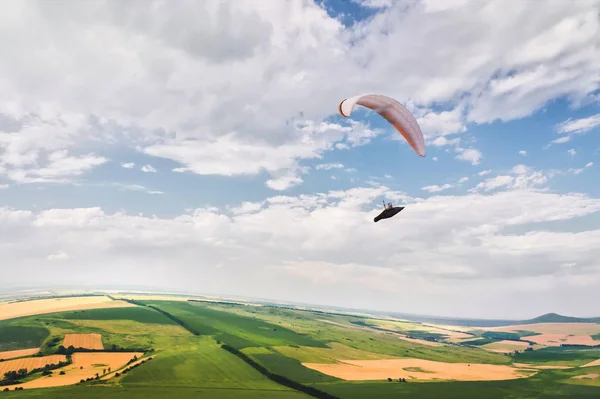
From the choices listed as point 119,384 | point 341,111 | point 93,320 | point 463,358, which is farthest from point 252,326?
point 341,111

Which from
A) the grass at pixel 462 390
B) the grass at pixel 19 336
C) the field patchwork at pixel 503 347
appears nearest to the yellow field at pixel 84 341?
the grass at pixel 19 336

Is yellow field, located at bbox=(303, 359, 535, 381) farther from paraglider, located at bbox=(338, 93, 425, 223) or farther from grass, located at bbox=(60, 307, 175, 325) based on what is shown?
grass, located at bbox=(60, 307, 175, 325)

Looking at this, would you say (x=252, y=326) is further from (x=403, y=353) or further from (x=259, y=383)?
(x=259, y=383)

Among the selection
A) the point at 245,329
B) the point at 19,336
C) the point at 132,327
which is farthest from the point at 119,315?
the point at 245,329

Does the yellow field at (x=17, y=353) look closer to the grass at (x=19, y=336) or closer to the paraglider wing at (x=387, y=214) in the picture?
the grass at (x=19, y=336)

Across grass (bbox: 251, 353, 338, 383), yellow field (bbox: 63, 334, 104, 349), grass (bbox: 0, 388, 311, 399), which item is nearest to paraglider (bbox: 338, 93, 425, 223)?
grass (bbox: 0, 388, 311, 399)
